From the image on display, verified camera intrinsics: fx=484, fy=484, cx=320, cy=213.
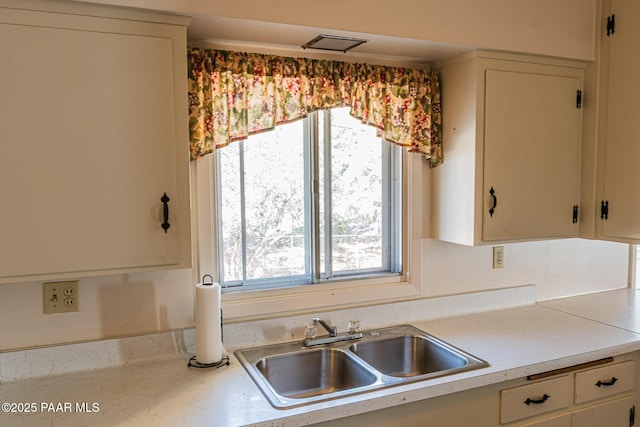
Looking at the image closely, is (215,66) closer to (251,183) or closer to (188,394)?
(251,183)

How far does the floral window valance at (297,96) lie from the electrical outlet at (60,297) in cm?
62

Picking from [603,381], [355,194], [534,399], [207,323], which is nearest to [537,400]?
[534,399]

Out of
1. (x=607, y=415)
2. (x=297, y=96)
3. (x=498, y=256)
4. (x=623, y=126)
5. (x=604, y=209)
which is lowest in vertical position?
(x=607, y=415)

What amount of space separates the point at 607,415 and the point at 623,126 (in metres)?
1.19

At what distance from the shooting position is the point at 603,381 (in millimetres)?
1867

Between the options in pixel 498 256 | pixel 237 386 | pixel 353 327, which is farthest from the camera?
pixel 498 256

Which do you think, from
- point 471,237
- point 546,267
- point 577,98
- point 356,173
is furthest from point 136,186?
point 546,267

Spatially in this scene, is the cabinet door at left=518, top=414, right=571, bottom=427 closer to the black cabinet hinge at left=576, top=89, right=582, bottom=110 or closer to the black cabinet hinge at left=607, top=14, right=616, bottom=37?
the black cabinet hinge at left=576, top=89, right=582, bottom=110

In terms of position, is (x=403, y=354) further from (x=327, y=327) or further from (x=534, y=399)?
(x=534, y=399)

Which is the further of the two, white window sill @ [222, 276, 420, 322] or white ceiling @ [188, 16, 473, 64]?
white window sill @ [222, 276, 420, 322]

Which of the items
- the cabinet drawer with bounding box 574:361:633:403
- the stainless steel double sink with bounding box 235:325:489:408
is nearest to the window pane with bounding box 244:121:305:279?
the stainless steel double sink with bounding box 235:325:489:408

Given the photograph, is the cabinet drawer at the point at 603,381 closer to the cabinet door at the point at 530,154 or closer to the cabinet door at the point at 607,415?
the cabinet door at the point at 607,415

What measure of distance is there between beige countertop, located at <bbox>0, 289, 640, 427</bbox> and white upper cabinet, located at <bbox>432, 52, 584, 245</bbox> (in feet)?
1.35

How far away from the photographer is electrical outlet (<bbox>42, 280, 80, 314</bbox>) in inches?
64.2
